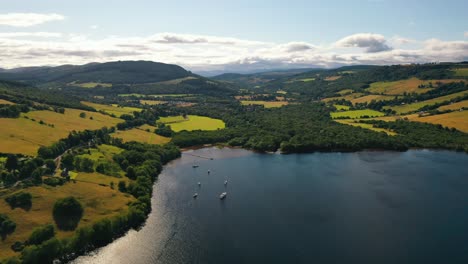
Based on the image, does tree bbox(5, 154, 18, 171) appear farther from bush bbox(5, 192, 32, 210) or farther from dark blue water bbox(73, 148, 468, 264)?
dark blue water bbox(73, 148, 468, 264)

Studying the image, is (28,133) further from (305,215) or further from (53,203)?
(305,215)

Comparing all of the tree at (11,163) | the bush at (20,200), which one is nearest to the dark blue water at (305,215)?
the bush at (20,200)

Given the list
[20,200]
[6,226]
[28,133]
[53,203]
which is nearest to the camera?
[6,226]

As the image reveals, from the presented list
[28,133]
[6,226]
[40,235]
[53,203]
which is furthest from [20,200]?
[28,133]

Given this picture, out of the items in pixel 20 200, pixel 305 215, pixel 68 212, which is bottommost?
pixel 305 215

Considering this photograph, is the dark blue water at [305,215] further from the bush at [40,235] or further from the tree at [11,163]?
the tree at [11,163]

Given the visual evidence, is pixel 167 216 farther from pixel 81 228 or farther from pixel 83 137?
pixel 83 137
